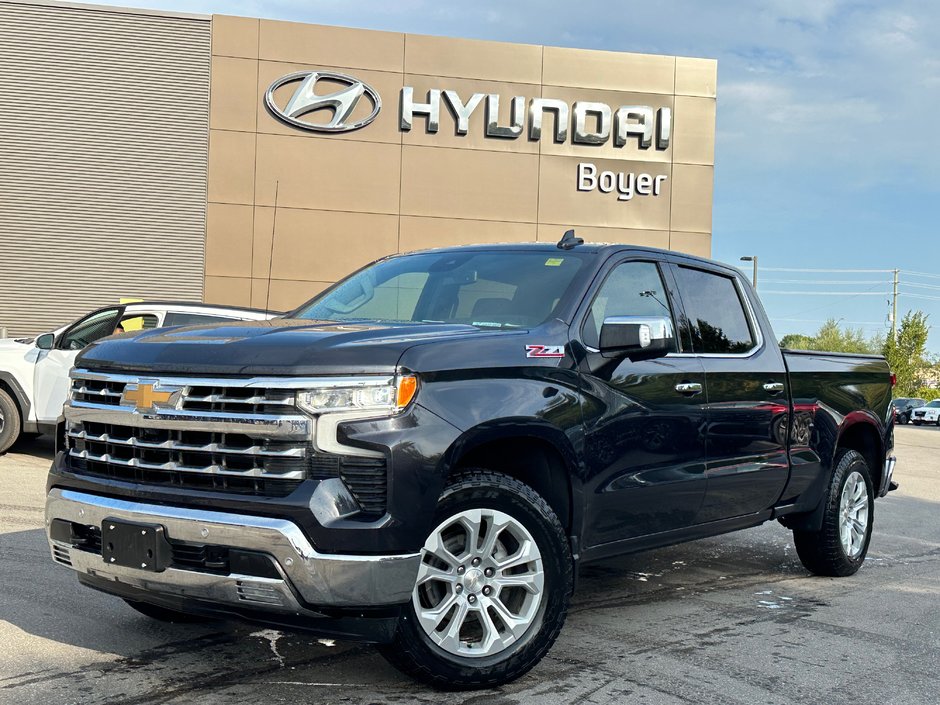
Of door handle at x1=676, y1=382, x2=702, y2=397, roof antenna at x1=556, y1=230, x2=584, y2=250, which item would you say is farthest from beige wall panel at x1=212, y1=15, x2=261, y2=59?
door handle at x1=676, y1=382, x2=702, y2=397

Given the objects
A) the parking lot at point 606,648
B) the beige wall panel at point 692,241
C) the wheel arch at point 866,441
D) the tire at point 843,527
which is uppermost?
the beige wall panel at point 692,241

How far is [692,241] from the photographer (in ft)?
87.4

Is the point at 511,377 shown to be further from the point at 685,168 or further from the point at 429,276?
the point at 685,168

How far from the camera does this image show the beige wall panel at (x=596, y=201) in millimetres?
25547

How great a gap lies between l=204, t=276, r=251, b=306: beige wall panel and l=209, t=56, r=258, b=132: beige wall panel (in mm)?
3633

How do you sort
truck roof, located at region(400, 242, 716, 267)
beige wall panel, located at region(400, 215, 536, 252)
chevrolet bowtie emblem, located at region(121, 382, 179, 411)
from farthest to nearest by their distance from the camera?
1. beige wall panel, located at region(400, 215, 536, 252)
2. truck roof, located at region(400, 242, 716, 267)
3. chevrolet bowtie emblem, located at region(121, 382, 179, 411)

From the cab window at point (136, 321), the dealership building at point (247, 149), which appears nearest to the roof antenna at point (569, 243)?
the cab window at point (136, 321)

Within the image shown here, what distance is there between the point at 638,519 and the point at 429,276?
165 cm

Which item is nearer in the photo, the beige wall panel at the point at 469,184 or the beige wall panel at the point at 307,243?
the beige wall panel at the point at 307,243

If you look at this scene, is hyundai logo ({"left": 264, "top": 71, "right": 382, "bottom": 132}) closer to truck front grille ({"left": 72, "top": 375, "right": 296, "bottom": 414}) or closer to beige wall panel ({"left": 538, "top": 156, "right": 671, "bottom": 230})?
beige wall panel ({"left": 538, "top": 156, "right": 671, "bottom": 230})

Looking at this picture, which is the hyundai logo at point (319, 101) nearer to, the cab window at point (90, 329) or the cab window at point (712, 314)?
the cab window at point (90, 329)

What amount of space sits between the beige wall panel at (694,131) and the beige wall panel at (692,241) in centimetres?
187

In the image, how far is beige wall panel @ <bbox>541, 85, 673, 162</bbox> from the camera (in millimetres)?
25469

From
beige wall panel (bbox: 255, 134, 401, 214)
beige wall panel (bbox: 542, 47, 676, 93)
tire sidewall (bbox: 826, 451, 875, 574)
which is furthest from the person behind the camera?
beige wall panel (bbox: 542, 47, 676, 93)
